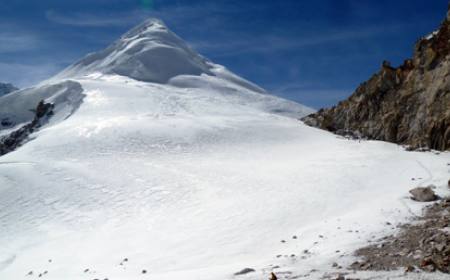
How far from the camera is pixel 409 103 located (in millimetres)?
28984

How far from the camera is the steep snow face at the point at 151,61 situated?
89125 millimetres

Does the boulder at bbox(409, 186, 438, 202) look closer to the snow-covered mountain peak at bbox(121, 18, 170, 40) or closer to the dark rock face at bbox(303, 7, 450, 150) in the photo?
the dark rock face at bbox(303, 7, 450, 150)

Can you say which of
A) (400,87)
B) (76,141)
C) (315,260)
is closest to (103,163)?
(76,141)

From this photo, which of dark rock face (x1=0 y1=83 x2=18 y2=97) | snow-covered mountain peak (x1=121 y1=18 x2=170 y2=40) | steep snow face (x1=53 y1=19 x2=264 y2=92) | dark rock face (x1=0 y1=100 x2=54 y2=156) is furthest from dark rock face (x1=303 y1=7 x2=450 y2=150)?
dark rock face (x1=0 y1=83 x2=18 y2=97)

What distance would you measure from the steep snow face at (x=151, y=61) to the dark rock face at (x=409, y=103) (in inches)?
2091

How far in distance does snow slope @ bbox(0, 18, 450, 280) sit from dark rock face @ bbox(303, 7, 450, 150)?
306 cm

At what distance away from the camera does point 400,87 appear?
107 ft

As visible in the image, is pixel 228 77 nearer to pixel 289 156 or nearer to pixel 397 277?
pixel 289 156

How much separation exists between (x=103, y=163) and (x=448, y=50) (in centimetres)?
2387

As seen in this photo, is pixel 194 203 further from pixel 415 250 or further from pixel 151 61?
pixel 151 61

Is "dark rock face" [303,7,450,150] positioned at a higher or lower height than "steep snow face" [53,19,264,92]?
lower

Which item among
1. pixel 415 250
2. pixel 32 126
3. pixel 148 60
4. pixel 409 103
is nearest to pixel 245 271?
pixel 415 250

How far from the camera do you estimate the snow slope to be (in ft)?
33.5

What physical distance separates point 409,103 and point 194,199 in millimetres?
19596
